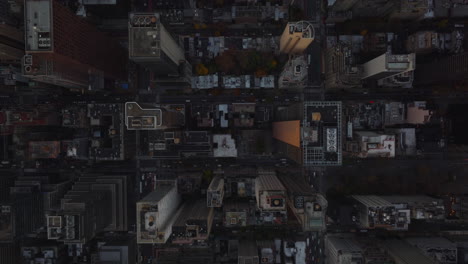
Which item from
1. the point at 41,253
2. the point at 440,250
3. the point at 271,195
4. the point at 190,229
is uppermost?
the point at 271,195

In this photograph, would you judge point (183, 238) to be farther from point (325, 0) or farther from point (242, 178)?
point (325, 0)

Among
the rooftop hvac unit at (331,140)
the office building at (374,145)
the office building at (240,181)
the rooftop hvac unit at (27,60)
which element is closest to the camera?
the rooftop hvac unit at (331,140)

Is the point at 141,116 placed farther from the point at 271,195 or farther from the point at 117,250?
the point at 117,250

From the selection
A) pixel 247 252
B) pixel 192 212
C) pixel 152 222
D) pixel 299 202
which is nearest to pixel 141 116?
pixel 152 222

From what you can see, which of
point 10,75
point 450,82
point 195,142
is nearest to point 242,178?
point 195,142

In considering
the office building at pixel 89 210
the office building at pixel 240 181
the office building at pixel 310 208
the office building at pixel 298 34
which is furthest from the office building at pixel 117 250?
the office building at pixel 298 34

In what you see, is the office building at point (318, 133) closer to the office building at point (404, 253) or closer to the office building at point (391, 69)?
the office building at point (391, 69)
